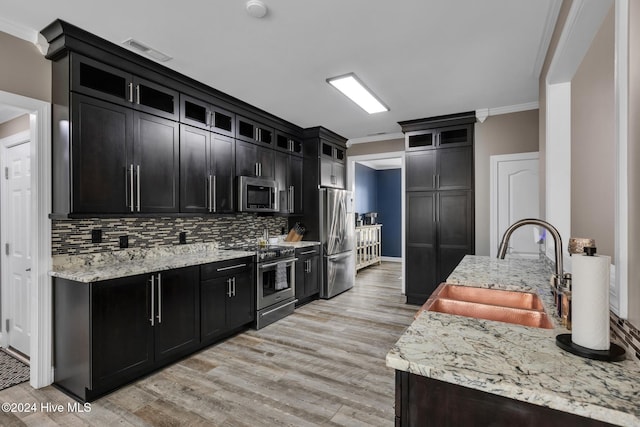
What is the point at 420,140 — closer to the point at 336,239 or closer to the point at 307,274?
the point at 336,239

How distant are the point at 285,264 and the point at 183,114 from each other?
6.99ft

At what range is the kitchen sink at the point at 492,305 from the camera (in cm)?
138

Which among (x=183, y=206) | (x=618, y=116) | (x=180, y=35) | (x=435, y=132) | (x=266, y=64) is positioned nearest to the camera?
(x=618, y=116)

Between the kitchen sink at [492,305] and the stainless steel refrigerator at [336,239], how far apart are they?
10.8 ft

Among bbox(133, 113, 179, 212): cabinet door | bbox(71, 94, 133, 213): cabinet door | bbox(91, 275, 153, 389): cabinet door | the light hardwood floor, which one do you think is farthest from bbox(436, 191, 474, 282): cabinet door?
bbox(71, 94, 133, 213): cabinet door

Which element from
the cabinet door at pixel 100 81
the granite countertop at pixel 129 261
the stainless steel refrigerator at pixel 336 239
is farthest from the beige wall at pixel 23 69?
the stainless steel refrigerator at pixel 336 239

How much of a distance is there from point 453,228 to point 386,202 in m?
4.74

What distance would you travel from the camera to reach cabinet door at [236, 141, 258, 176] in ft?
13.0

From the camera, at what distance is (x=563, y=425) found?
72 centimetres

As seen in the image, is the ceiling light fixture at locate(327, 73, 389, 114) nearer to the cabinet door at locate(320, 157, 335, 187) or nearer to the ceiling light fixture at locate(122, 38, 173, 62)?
the cabinet door at locate(320, 157, 335, 187)

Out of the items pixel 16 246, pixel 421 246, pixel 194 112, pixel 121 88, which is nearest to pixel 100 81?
pixel 121 88

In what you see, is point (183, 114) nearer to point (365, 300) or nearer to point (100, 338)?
point (100, 338)

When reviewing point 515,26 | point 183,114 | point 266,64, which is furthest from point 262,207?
point 515,26

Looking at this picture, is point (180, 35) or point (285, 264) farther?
point (285, 264)
